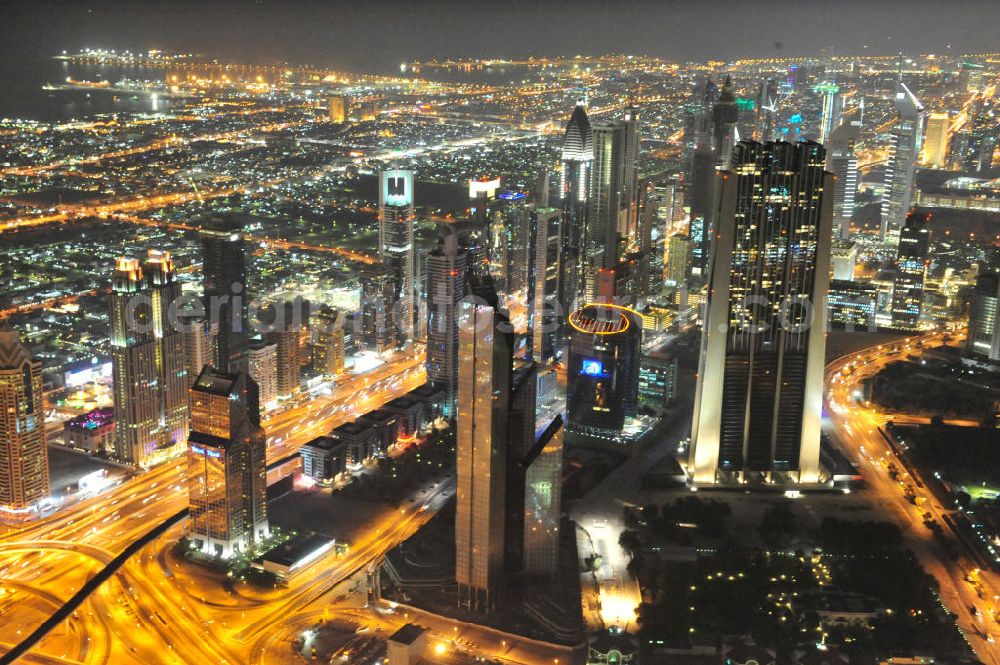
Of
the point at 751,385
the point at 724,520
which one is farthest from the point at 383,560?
the point at 751,385

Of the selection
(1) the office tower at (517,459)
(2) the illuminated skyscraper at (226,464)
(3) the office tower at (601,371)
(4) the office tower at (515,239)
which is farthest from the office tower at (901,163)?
(2) the illuminated skyscraper at (226,464)

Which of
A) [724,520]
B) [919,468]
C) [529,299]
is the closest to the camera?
[724,520]

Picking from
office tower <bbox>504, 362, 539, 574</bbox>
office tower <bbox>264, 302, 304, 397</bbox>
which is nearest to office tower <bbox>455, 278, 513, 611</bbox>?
office tower <bbox>504, 362, 539, 574</bbox>

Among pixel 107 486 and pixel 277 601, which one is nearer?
pixel 277 601

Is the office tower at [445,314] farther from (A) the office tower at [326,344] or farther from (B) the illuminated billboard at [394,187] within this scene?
(B) the illuminated billboard at [394,187]

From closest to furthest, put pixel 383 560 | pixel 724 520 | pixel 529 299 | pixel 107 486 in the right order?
pixel 383 560 → pixel 724 520 → pixel 107 486 → pixel 529 299

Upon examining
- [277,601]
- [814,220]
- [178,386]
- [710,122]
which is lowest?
[277,601]

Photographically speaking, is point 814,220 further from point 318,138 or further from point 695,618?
point 318,138

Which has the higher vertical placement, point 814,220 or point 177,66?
point 177,66
